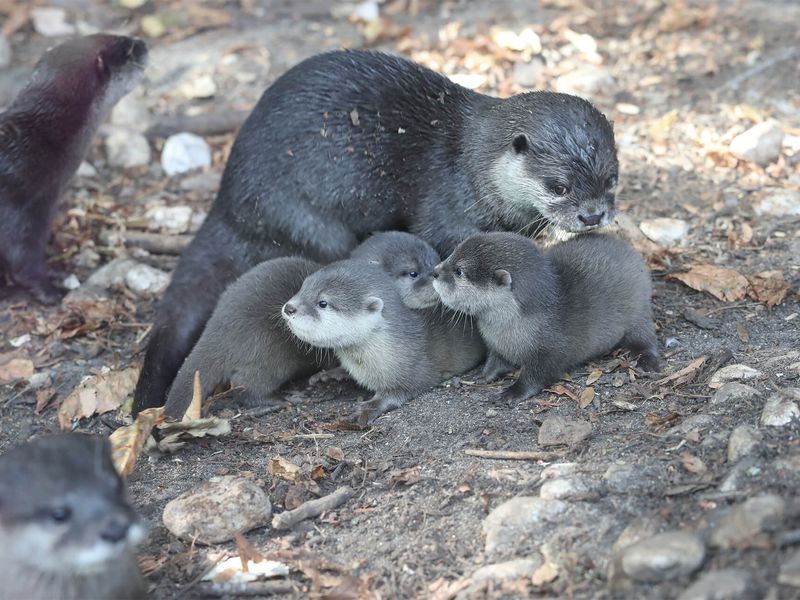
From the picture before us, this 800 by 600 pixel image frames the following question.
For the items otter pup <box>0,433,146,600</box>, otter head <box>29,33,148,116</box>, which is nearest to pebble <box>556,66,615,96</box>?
otter head <box>29,33,148,116</box>

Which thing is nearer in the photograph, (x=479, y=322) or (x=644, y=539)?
(x=644, y=539)

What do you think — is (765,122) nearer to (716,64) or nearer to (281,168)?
(716,64)

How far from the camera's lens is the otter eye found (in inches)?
97.8

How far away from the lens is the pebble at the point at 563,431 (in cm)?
347

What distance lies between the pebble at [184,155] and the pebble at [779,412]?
153 inches

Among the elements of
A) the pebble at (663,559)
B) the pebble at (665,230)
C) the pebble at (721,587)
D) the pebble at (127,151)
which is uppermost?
the pebble at (721,587)

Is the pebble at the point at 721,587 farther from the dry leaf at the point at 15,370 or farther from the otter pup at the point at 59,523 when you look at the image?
the dry leaf at the point at 15,370

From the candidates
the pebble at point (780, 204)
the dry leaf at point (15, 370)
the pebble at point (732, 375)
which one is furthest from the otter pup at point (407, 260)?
the pebble at point (780, 204)

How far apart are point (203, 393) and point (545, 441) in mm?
1409

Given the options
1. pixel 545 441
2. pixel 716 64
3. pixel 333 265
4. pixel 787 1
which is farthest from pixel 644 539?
pixel 787 1

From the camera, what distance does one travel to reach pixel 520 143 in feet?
13.7

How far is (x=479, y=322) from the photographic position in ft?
13.1

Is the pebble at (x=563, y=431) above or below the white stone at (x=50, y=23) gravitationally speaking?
below

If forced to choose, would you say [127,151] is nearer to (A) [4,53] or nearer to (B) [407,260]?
(A) [4,53]
